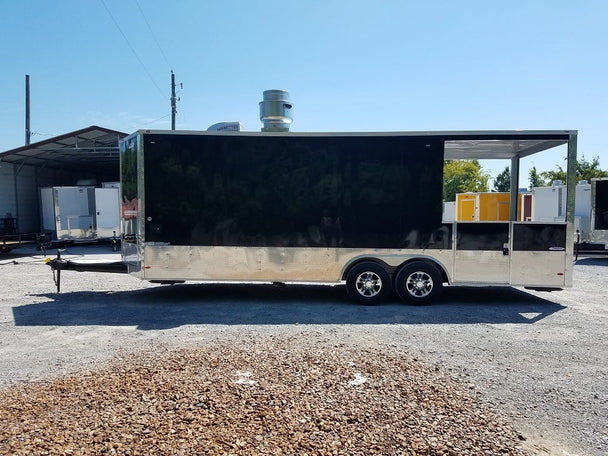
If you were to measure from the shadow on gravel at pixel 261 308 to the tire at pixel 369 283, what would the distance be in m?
0.18

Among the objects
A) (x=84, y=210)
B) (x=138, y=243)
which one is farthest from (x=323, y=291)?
(x=84, y=210)

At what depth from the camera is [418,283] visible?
8.16 metres

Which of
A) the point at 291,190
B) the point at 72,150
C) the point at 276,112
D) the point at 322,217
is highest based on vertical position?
the point at 72,150

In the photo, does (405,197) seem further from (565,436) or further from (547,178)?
(547,178)

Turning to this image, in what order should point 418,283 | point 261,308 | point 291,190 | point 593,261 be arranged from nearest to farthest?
point 261,308
point 418,283
point 291,190
point 593,261

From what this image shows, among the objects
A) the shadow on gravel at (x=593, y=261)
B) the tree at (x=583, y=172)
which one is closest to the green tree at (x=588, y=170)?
the tree at (x=583, y=172)

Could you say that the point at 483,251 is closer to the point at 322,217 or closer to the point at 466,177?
the point at 322,217

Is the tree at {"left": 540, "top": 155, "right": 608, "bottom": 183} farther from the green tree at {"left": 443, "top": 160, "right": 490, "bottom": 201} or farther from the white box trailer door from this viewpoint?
the white box trailer door

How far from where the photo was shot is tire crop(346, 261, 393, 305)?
8.15 metres

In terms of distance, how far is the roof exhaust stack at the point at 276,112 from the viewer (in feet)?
30.4

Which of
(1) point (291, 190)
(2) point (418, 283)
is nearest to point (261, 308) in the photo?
(1) point (291, 190)

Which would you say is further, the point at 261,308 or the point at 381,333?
the point at 261,308

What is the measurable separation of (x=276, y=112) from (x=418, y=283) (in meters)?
4.45

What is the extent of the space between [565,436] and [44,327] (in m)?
6.74
